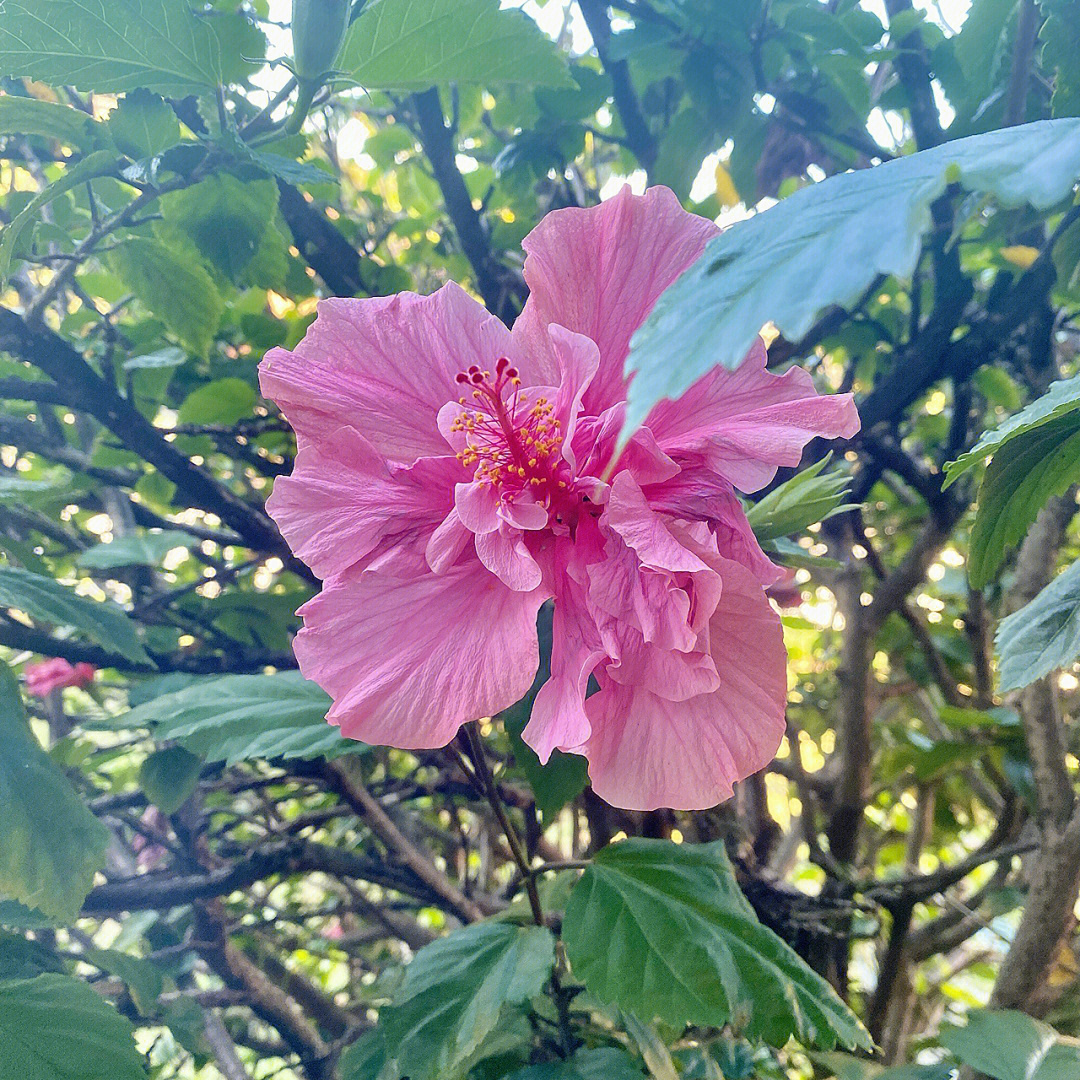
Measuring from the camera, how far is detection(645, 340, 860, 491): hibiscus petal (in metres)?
0.50

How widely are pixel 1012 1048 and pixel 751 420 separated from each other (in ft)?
2.35

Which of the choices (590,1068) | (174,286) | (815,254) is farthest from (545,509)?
(174,286)

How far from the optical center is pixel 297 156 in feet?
2.90

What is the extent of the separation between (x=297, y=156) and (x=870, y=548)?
1.05 metres

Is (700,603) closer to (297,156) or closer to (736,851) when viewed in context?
(736,851)

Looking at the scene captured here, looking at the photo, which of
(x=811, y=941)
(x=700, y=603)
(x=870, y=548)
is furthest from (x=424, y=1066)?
(x=870, y=548)

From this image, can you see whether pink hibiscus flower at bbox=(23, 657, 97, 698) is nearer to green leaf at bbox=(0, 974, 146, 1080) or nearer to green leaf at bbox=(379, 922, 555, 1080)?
green leaf at bbox=(0, 974, 146, 1080)

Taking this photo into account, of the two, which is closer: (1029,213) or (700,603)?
(700,603)

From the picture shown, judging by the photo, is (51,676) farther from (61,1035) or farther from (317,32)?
(317,32)

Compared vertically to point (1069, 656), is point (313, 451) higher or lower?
higher

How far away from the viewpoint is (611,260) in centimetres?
56

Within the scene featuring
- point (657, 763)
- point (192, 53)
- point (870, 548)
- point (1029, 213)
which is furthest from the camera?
point (870, 548)

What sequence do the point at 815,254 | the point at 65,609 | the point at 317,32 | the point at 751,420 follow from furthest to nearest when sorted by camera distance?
the point at 65,609 → the point at 317,32 → the point at 751,420 → the point at 815,254

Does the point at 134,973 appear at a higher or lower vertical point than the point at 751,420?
lower
